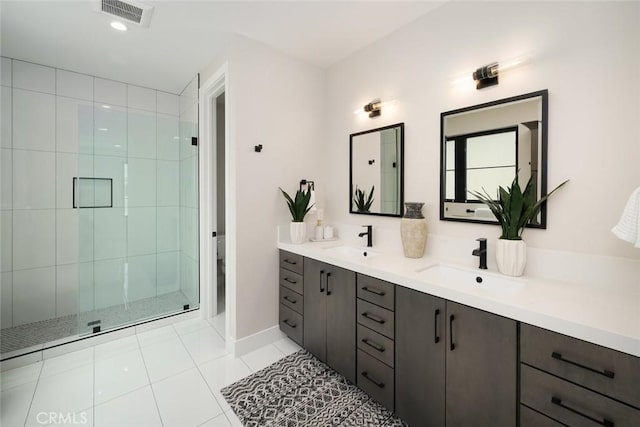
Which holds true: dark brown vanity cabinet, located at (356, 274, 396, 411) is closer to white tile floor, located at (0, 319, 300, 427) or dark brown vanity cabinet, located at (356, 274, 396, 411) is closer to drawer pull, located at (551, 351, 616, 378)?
drawer pull, located at (551, 351, 616, 378)

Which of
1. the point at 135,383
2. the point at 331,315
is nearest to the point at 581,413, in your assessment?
the point at 331,315

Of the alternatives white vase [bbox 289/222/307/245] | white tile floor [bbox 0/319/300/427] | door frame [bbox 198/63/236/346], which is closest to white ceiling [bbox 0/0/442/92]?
door frame [bbox 198/63/236/346]

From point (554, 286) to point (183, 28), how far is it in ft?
9.43

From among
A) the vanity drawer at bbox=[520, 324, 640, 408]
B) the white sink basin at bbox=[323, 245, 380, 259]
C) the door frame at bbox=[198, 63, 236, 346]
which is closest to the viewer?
the vanity drawer at bbox=[520, 324, 640, 408]

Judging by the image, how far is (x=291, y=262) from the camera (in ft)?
7.52

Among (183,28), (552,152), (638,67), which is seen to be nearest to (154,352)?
(183,28)

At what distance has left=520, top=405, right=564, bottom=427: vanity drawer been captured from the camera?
0.98 m

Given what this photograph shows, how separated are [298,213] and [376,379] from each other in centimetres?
135

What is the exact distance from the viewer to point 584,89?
1.32 m

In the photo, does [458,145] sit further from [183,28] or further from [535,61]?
[183,28]

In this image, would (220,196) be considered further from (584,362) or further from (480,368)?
(584,362)

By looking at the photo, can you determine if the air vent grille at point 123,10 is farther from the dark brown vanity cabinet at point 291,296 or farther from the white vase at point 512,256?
the white vase at point 512,256

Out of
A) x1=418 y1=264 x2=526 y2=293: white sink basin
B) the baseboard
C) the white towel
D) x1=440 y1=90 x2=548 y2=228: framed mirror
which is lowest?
the baseboard

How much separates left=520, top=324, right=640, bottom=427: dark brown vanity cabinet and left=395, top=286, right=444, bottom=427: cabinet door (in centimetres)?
33
